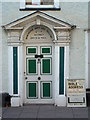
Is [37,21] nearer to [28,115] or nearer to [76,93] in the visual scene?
[76,93]

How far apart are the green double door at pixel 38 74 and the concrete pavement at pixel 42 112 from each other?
19.5 inches

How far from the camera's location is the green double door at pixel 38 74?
9.20 meters

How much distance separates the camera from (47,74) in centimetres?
925

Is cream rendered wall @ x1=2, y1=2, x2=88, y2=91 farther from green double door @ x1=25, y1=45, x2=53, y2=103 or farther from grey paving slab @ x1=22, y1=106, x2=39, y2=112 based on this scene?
grey paving slab @ x1=22, y1=106, x2=39, y2=112

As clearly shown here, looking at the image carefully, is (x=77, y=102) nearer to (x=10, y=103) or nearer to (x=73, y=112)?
(x=73, y=112)

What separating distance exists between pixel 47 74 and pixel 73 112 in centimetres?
197

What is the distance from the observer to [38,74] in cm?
926

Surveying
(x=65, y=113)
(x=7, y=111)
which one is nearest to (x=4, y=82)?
(x=7, y=111)

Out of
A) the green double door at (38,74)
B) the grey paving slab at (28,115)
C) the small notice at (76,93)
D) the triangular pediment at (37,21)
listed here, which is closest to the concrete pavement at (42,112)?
the grey paving slab at (28,115)

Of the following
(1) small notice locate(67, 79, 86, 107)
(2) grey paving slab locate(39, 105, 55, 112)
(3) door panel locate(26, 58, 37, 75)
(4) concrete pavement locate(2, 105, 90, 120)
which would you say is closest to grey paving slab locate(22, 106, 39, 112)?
(4) concrete pavement locate(2, 105, 90, 120)

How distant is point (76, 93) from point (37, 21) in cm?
315

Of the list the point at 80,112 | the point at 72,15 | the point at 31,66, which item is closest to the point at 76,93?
the point at 80,112

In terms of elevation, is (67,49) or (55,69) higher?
(67,49)

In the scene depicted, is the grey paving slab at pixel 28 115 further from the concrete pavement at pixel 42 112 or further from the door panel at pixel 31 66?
the door panel at pixel 31 66
